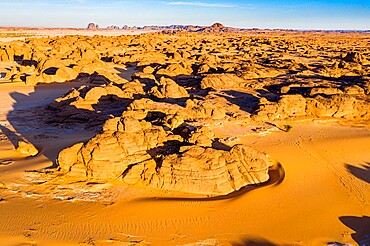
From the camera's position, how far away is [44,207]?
11.4 m

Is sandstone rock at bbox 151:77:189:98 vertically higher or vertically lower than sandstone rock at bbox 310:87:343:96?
lower

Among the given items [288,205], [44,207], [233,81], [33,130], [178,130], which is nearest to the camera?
[44,207]

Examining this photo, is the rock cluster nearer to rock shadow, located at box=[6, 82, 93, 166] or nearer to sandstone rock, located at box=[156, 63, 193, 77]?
sandstone rock, located at box=[156, 63, 193, 77]

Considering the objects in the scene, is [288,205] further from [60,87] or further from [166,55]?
[166,55]

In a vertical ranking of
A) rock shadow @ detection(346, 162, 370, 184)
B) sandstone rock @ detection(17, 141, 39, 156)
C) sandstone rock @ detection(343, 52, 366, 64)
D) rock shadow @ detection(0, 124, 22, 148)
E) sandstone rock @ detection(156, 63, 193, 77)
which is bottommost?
rock shadow @ detection(0, 124, 22, 148)

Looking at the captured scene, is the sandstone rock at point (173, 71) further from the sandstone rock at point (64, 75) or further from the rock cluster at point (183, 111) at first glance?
the sandstone rock at point (64, 75)

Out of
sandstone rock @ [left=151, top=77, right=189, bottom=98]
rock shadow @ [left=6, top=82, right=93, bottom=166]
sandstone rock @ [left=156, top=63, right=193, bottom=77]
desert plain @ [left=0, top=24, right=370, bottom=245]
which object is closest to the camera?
desert plain @ [left=0, top=24, right=370, bottom=245]

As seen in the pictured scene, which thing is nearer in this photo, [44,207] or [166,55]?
[44,207]

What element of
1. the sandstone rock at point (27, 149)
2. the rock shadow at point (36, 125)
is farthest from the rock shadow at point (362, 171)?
the sandstone rock at point (27, 149)

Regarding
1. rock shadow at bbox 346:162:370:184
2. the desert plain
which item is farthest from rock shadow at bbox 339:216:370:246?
rock shadow at bbox 346:162:370:184

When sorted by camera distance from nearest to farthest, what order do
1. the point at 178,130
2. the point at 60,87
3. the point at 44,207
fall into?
the point at 44,207 → the point at 178,130 → the point at 60,87

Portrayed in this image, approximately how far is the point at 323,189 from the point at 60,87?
1024 inches

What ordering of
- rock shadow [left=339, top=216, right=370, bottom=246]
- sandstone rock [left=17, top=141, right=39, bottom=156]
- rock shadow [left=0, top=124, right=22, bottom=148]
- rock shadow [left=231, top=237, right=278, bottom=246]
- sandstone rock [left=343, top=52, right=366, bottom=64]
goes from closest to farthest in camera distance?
1. rock shadow [left=231, top=237, right=278, bottom=246]
2. rock shadow [left=339, top=216, right=370, bottom=246]
3. sandstone rock [left=17, top=141, right=39, bottom=156]
4. rock shadow [left=0, top=124, right=22, bottom=148]
5. sandstone rock [left=343, top=52, right=366, bottom=64]

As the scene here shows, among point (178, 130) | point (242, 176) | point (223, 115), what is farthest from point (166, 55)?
point (242, 176)
